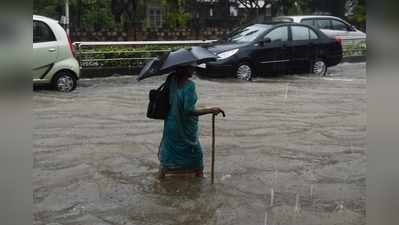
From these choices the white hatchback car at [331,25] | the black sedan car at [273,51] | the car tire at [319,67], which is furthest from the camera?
the white hatchback car at [331,25]

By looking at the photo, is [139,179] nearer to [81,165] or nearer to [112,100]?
[81,165]

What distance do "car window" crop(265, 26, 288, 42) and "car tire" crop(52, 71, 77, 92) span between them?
472 centimetres

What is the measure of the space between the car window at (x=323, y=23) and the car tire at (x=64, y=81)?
8.87 meters

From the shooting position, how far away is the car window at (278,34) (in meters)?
14.5

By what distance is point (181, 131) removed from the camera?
5.58m

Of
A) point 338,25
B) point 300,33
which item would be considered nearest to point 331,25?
point 338,25

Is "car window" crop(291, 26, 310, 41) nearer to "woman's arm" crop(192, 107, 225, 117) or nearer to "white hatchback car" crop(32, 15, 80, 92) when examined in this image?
"white hatchback car" crop(32, 15, 80, 92)

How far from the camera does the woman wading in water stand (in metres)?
5.39

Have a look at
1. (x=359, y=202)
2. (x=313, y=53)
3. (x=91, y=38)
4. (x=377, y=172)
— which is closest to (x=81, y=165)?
(x=359, y=202)

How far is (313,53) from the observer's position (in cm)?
1514

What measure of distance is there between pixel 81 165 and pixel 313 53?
9748mm

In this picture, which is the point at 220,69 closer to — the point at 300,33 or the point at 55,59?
the point at 300,33

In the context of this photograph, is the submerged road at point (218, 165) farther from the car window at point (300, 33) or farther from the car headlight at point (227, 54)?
the car window at point (300, 33)

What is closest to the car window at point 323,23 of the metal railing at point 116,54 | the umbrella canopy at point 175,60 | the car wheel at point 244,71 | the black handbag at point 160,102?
the metal railing at point 116,54
